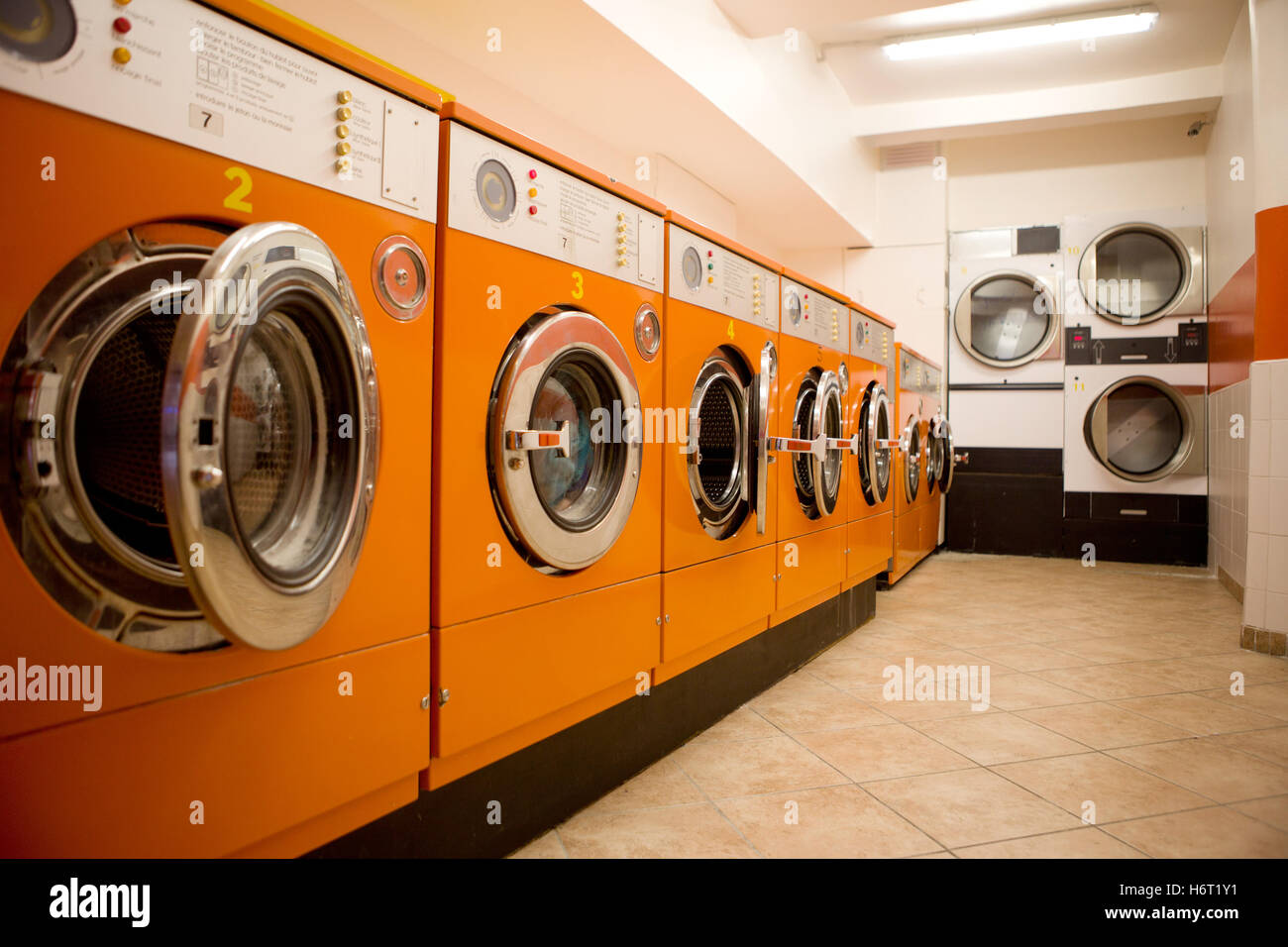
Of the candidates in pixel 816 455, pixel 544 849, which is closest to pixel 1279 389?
pixel 816 455

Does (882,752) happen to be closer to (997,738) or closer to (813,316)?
(997,738)

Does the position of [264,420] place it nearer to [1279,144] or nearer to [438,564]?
[438,564]

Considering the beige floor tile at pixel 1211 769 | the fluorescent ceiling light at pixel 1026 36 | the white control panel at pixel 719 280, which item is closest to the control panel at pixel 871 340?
the white control panel at pixel 719 280

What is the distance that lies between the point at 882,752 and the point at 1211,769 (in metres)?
0.85

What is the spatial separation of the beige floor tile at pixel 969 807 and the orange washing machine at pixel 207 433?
1.19 m

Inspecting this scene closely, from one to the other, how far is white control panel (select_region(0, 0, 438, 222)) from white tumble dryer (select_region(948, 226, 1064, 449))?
18.9 ft

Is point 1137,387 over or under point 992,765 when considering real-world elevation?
over

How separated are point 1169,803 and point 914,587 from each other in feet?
9.61

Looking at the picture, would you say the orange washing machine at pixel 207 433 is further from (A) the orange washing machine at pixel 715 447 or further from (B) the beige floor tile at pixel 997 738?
(B) the beige floor tile at pixel 997 738

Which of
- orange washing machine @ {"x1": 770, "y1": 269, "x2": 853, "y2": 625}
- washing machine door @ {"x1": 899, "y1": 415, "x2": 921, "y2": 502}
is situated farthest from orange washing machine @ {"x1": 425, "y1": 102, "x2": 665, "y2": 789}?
washing machine door @ {"x1": 899, "y1": 415, "x2": 921, "y2": 502}

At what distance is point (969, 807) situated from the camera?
184 centimetres

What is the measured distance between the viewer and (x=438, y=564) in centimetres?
135

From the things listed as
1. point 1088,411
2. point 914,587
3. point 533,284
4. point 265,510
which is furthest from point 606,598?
point 1088,411

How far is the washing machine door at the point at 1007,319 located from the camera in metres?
6.06
